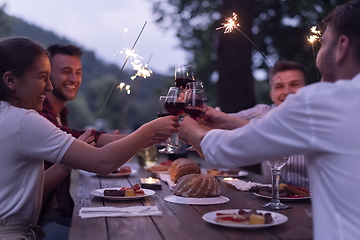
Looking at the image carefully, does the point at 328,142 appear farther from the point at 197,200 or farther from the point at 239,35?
the point at 239,35

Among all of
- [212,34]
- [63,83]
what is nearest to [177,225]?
[63,83]

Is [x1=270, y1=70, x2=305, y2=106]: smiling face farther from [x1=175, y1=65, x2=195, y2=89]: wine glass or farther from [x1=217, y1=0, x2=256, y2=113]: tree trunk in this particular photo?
[x1=217, y1=0, x2=256, y2=113]: tree trunk

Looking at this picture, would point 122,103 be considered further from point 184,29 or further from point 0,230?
point 0,230

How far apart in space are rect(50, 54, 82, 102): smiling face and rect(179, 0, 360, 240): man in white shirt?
258 cm

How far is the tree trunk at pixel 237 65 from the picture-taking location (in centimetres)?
613

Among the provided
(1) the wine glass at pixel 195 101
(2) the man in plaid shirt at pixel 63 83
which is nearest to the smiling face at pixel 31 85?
(1) the wine glass at pixel 195 101

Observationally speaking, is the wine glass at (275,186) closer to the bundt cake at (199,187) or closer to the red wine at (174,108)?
the bundt cake at (199,187)

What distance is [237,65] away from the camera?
6195mm

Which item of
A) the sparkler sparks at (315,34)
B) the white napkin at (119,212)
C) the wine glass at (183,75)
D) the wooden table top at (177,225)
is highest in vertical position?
the sparkler sparks at (315,34)

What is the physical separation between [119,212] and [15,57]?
1.04m

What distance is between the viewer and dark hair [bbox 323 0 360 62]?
1.44 meters

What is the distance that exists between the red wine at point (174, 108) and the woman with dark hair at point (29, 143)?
0.06m

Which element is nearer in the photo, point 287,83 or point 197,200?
point 197,200

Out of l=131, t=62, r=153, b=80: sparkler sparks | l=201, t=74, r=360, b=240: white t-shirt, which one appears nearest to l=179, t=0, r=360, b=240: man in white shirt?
l=201, t=74, r=360, b=240: white t-shirt
